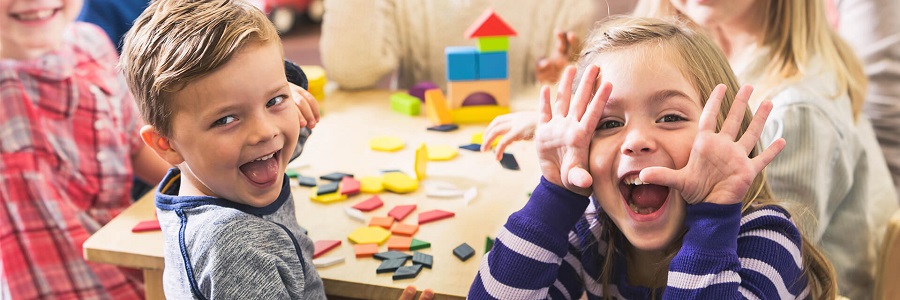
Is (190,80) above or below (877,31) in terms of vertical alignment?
above

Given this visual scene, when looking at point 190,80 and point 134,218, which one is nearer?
point 190,80

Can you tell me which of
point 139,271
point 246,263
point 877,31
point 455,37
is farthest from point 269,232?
point 877,31

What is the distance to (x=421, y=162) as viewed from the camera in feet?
4.44

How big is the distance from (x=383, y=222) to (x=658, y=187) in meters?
0.42

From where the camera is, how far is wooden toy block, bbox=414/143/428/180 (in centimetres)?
134

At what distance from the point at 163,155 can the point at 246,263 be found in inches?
6.7

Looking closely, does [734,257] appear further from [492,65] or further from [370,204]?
[492,65]

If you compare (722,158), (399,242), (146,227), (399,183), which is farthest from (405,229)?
(722,158)

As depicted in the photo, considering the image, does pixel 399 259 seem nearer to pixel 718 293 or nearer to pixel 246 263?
pixel 246 263

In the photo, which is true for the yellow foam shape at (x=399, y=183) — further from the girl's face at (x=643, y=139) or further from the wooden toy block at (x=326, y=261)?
the girl's face at (x=643, y=139)

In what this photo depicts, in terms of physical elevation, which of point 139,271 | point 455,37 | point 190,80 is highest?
point 190,80

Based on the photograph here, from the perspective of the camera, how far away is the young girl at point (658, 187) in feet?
2.86

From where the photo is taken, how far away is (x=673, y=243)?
98 cm

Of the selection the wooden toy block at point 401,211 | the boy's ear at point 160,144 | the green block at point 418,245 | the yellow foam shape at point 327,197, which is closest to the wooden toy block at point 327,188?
the yellow foam shape at point 327,197
